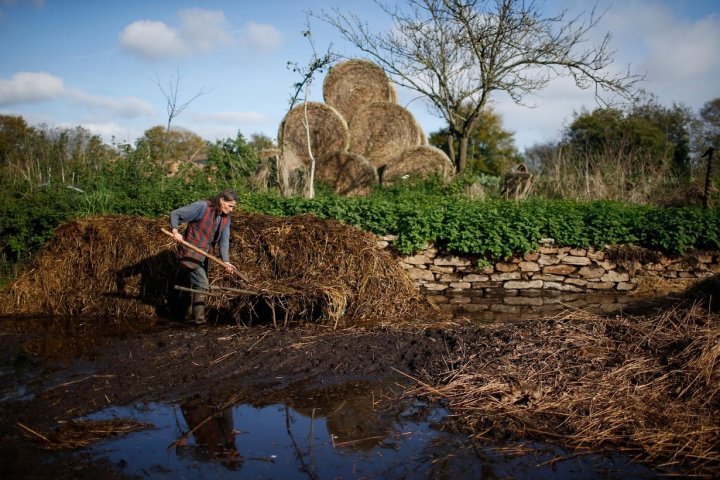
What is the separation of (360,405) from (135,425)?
6.43 ft

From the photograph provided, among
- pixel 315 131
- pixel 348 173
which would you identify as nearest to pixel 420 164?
pixel 348 173

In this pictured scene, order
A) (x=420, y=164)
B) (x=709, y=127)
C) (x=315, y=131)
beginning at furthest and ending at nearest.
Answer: (x=709, y=127) → (x=315, y=131) → (x=420, y=164)

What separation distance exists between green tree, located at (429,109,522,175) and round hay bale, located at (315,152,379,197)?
16.0 meters

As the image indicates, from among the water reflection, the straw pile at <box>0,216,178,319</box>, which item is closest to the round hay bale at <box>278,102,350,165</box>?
the straw pile at <box>0,216,178,319</box>

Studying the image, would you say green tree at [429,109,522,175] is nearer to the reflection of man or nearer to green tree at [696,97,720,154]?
green tree at [696,97,720,154]

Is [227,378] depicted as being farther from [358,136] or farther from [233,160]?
[358,136]

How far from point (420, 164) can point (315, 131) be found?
3.05 m

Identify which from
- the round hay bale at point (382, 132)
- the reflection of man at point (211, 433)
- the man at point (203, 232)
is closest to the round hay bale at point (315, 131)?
the round hay bale at point (382, 132)

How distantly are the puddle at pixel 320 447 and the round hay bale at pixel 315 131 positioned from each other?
10621mm

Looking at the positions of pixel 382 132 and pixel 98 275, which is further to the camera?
pixel 382 132

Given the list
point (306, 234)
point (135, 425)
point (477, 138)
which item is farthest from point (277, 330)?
point (477, 138)

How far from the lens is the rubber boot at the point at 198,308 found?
7.91 metres

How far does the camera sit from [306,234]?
8.99 metres

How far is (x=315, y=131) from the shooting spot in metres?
15.1
